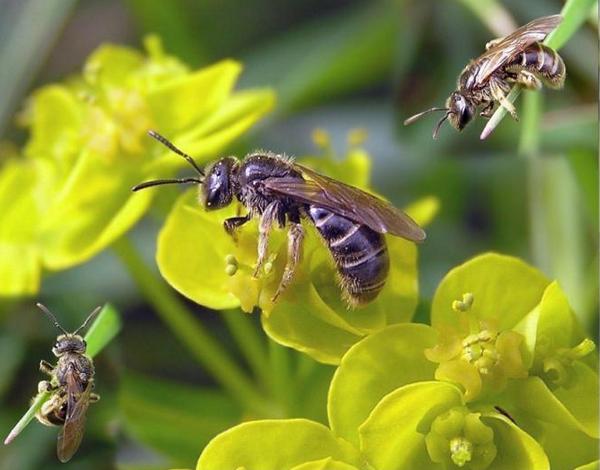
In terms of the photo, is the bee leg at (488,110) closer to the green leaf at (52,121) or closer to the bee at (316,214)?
the bee at (316,214)

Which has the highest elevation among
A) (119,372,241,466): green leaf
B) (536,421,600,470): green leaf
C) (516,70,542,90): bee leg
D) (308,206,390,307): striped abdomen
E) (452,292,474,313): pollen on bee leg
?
(516,70,542,90): bee leg

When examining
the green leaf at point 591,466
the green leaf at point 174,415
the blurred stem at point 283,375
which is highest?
the green leaf at point 591,466

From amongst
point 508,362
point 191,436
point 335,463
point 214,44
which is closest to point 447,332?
point 508,362

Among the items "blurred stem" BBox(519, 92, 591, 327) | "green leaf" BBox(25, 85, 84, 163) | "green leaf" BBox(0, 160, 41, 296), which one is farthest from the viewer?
"blurred stem" BBox(519, 92, 591, 327)

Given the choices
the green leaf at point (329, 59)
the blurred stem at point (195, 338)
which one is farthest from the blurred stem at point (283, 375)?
the green leaf at point (329, 59)

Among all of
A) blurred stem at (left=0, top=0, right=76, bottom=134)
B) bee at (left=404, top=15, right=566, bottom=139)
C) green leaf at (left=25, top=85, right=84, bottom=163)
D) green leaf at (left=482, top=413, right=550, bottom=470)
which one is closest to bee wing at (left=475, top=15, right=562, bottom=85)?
bee at (left=404, top=15, right=566, bottom=139)

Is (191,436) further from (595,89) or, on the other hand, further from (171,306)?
(595,89)

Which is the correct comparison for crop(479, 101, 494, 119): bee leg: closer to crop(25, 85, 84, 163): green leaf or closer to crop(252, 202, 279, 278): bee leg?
crop(252, 202, 279, 278): bee leg
